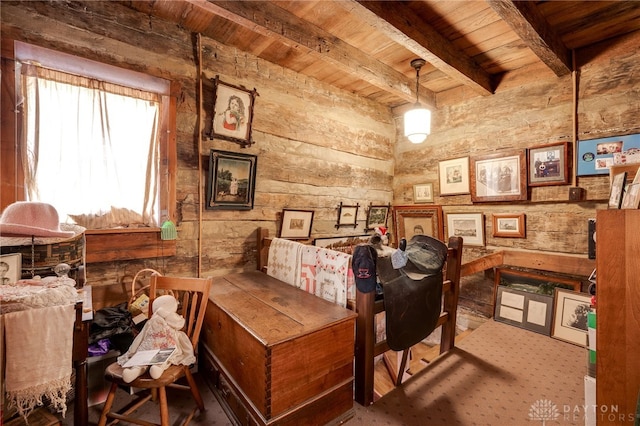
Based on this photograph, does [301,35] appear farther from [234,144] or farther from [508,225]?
[508,225]

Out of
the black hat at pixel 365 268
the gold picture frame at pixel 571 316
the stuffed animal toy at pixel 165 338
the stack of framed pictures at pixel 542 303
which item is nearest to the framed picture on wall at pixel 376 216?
the stack of framed pictures at pixel 542 303

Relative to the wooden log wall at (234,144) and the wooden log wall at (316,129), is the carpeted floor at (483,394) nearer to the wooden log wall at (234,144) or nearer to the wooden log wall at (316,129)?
the wooden log wall at (316,129)

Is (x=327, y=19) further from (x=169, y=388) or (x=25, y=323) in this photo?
(x=169, y=388)

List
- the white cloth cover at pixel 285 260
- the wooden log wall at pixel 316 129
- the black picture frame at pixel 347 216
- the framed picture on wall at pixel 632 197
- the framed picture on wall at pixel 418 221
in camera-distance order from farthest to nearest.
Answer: the framed picture on wall at pixel 418 221
the black picture frame at pixel 347 216
the white cloth cover at pixel 285 260
the wooden log wall at pixel 316 129
the framed picture on wall at pixel 632 197

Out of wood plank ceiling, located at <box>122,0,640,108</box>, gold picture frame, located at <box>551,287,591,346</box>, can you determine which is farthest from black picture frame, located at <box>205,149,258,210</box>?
gold picture frame, located at <box>551,287,591,346</box>

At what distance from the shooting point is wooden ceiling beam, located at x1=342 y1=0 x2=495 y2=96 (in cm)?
190

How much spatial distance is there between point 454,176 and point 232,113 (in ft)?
8.96

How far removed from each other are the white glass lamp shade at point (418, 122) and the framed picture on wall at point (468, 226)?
3.78 feet

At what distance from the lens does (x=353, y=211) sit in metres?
3.79

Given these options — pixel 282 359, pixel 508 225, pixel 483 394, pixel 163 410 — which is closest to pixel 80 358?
pixel 163 410

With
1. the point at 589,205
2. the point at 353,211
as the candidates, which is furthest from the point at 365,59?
the point at 589,205

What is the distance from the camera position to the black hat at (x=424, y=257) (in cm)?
203

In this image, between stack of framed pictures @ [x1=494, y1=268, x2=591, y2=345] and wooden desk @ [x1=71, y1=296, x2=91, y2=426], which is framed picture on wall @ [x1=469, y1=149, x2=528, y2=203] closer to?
stack of framed pictures @ [x1=494, y1=268, x2=591, y2=345]

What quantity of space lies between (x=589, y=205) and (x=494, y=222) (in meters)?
0.82
